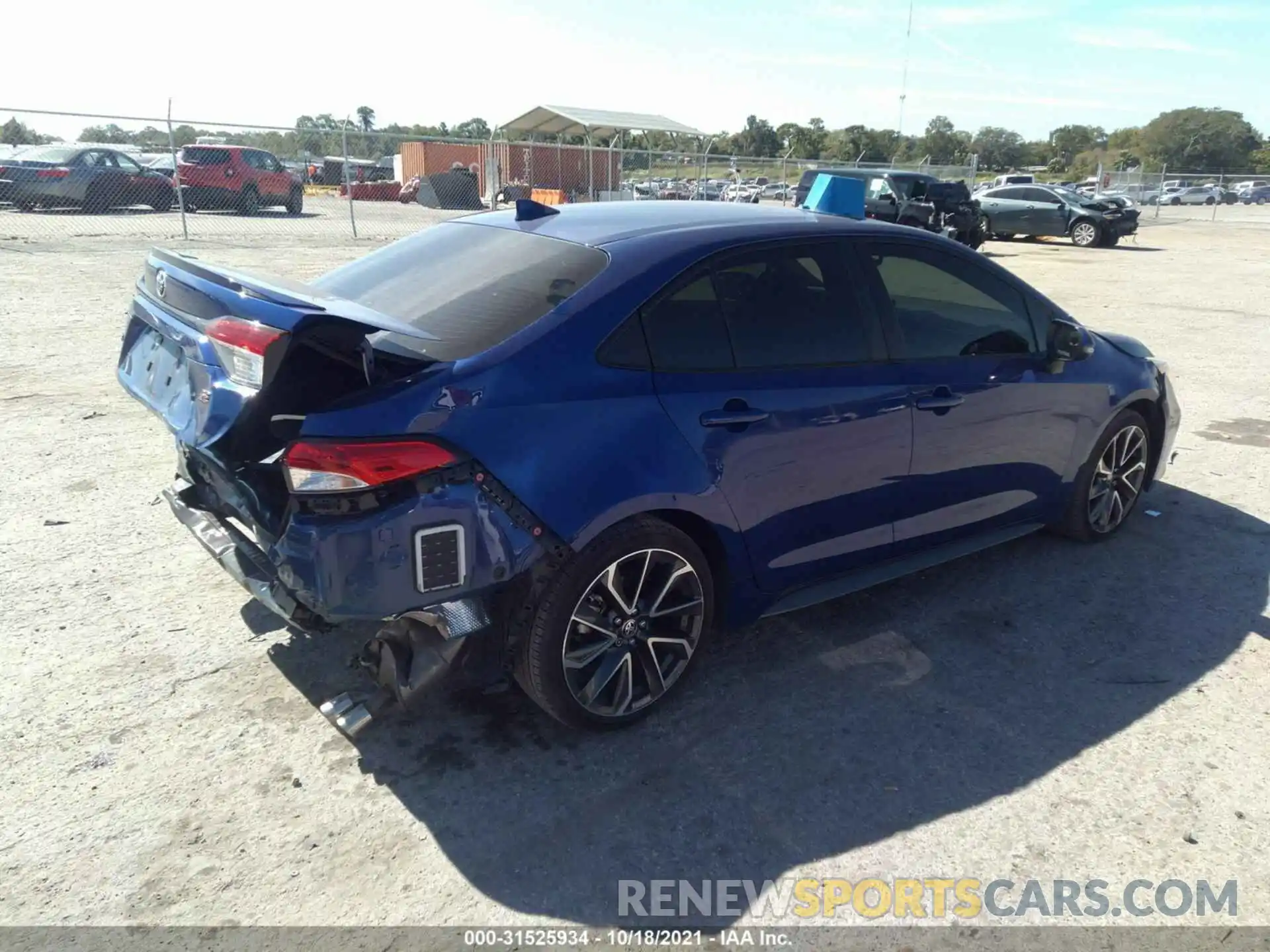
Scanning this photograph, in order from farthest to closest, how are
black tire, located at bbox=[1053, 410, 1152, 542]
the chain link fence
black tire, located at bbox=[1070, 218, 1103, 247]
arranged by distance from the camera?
1. black tire, located at bbox=[1070, 218, 1103, 247]
2. the chain link fence
3. black tire, located at bbox=[1053, 410, 1152, 542]

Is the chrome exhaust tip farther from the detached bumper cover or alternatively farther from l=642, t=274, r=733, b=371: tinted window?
the detached bumper cover

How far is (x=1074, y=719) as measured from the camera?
3291mm

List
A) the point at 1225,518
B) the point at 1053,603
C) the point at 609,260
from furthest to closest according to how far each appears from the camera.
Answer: the point at 1225,518 → the point at 1053,603 → the point at 609,260

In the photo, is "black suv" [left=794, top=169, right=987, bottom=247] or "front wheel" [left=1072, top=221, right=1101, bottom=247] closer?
"black suv" [left=794, top=169, right=987, bottom=247]

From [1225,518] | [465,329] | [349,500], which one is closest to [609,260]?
[465,329]

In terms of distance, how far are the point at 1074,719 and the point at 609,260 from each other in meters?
2.29

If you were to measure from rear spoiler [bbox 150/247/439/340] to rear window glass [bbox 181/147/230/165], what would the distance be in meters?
20.1

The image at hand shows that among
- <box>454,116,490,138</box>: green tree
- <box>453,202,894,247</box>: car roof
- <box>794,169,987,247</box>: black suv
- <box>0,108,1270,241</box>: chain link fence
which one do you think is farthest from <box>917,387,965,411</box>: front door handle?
<box>454,116,490,138</box>: green tree

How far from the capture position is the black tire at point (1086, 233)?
24.4 metres

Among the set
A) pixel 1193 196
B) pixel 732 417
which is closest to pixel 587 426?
pixel 732 417

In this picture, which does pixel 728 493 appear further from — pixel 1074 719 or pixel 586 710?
pixel 1074 719

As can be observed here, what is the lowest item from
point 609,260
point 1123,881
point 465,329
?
point 1123,881

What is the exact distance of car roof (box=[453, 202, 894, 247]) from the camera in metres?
3.34

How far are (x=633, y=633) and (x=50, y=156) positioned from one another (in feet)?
70.0
